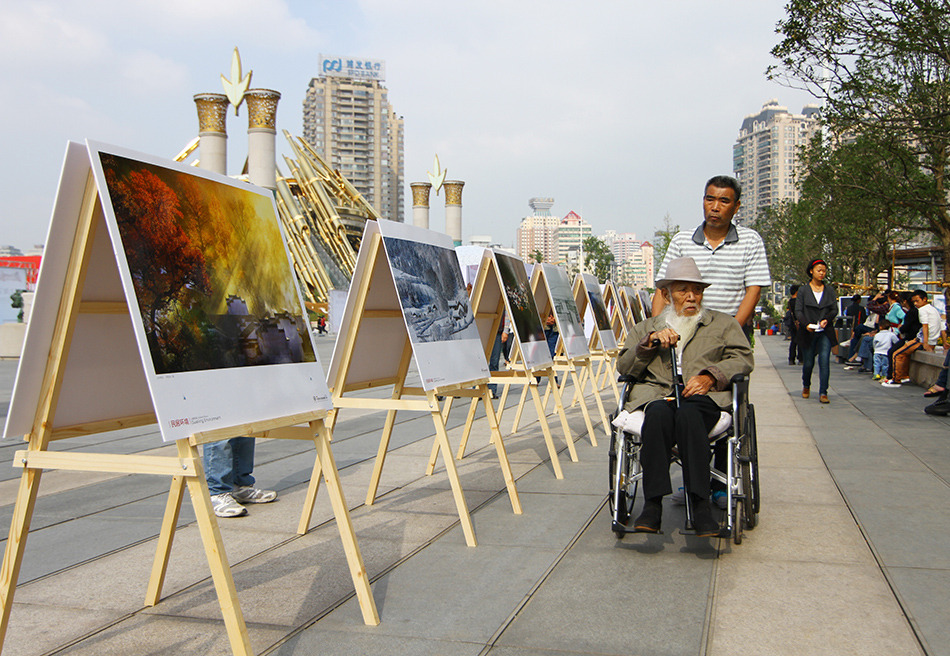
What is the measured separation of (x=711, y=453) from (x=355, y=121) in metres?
160

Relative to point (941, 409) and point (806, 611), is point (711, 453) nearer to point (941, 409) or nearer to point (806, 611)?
point (806, 611)

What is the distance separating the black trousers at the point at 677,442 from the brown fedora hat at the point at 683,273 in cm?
73

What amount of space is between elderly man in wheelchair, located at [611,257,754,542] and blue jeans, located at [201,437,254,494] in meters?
2.47

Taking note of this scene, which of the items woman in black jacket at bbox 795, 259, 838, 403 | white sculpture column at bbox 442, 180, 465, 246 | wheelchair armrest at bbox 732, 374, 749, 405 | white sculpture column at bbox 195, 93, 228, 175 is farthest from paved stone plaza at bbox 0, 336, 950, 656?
white sculpture column at bbox 442, 180, 465, 246

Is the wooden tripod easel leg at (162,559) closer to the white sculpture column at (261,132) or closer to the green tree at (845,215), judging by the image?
the green tree at (845,215)

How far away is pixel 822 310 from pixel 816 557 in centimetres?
766

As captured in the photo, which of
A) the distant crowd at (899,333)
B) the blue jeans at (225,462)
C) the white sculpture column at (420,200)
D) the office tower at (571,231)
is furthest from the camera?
the office tower at (571,231)

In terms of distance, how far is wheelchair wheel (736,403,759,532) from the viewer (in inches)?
179

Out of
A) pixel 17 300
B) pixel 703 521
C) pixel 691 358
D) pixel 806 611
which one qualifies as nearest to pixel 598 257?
pixel 17 300

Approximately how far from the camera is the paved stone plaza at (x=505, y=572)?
3.25 meters

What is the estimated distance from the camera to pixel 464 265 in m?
14.7

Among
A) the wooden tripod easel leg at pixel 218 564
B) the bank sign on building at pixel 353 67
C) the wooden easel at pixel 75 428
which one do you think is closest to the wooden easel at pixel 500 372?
the wooden easel at pixel 75 428


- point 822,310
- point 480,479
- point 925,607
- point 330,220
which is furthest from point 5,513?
point 330,220

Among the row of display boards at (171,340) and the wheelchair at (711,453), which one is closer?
the row of display boards at (171,340)
